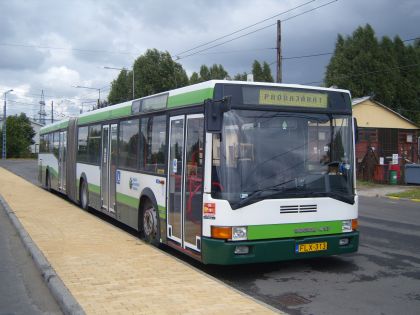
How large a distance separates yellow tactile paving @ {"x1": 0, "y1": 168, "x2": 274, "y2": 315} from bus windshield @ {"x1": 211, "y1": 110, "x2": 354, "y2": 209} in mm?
1336

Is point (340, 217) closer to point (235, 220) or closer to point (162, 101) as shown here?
point (235, 220)

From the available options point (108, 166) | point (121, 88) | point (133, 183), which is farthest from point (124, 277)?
point (121, 88)

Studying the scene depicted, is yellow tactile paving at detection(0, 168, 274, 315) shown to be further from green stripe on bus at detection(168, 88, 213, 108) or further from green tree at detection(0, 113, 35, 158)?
green tree at detection(0, 113, 35, 158)

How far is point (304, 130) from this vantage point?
297 inches

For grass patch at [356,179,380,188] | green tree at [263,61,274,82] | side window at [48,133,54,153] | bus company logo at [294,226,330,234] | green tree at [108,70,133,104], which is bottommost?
grass patch at [356,179,380,188]

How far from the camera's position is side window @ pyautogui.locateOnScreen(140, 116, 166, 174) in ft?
29.2

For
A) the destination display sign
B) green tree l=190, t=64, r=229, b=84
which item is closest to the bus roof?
the destination display sign

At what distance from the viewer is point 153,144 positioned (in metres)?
9.39

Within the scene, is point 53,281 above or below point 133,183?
below

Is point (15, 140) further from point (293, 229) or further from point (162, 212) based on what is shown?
point (293, 229)

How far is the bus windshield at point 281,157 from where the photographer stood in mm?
7004

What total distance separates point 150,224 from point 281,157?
316cm

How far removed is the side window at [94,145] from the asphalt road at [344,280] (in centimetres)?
486

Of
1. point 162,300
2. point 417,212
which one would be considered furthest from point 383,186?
point 162,300
